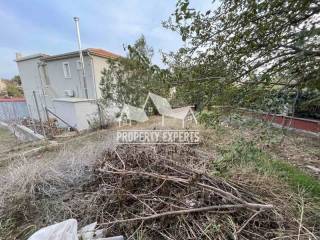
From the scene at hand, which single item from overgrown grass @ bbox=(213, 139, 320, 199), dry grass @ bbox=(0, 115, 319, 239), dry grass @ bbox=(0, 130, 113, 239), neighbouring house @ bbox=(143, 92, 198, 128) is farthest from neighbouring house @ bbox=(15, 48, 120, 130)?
overgrown grass @ bbox=(213, 139, 320, 199)

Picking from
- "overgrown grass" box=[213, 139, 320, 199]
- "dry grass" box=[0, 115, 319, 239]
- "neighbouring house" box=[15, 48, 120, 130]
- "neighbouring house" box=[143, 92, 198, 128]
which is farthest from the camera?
"neighbouring house" box=[15, 48, 120, 130]

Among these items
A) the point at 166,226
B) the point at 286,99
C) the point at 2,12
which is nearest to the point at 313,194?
the point at 286,99

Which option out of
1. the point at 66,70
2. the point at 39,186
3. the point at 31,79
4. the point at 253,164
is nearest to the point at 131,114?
the point at 39,186

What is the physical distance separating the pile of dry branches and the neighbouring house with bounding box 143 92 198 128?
2.55 m

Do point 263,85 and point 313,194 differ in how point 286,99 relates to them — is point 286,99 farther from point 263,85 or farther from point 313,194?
point 313,194

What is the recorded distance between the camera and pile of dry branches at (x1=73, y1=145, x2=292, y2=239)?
1896 mm

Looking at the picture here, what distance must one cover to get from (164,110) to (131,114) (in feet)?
7.10

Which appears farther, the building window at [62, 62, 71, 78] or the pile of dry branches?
the building window at [62, 62, 71, 78]

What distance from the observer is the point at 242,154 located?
2.87 metres

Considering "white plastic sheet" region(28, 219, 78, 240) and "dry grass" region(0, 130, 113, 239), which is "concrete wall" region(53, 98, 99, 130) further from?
"white plastic sheet" region(28, 219, 78, 240)

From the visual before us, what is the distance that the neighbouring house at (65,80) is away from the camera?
10.4 m

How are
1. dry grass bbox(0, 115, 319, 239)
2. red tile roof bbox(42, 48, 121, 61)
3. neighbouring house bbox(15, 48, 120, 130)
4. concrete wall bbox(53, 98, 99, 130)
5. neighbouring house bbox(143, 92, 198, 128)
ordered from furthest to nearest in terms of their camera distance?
red tile roof bbox(42, 48, 121, 61) → neighbouring house bbox(15, 48, 120, 130) → concrete wall bbox(53, 98, 99, 130) → neighbouring house bbox(143, 92, 198, 128) → dry grass bbox(0, 115, 319, 239)

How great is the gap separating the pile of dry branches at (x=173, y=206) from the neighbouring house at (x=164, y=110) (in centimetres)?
255

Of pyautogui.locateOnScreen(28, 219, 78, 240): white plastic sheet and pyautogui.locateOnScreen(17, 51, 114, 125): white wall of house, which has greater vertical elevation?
pyautogui.locateOnScreen(17, 51, 114, 125): white wall of house
